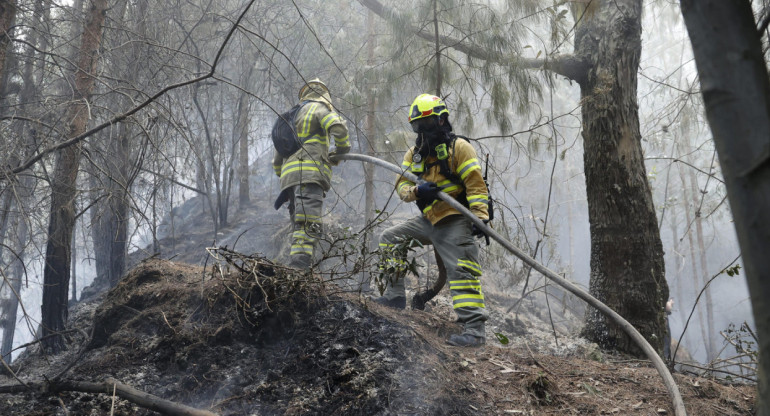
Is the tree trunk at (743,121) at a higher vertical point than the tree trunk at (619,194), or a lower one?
lower

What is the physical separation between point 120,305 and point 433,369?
2.66 m

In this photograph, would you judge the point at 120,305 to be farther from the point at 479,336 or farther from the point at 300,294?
the point at 479,336

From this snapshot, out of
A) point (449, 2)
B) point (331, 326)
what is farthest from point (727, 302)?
point (331, 326)

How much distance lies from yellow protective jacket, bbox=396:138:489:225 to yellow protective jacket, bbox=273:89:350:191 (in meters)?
1.08

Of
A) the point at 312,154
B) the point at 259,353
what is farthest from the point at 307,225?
the point at 259,353

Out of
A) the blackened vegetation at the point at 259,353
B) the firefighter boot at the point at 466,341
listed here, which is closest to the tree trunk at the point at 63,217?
the blackened vegetation at the point at 259,353

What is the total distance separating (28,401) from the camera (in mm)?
2873

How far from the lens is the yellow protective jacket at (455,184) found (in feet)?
13.5

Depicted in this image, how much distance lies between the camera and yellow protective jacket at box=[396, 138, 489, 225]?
4113 millimetres

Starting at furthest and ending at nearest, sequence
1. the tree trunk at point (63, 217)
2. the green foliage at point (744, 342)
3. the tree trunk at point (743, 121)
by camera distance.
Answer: the tree trunk at point (63, 217) < the green foliage at point (744, 342) < the tree trunk at point (743, 121)

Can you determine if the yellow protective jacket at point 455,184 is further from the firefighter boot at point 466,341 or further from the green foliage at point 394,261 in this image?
the firefighter boot at point 466,341

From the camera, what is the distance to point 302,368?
302 centimetres

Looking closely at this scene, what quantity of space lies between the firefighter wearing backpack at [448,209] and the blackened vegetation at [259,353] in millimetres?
832

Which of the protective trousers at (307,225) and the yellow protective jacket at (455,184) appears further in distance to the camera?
the protective trousers at (307,225)
